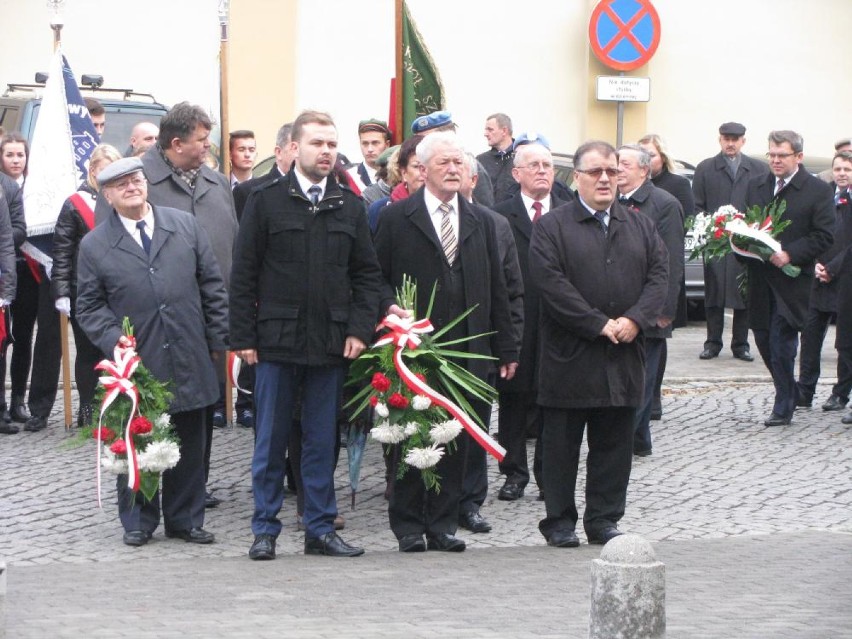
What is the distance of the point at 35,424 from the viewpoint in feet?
39.3

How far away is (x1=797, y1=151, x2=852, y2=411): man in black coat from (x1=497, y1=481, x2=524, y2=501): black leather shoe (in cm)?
398

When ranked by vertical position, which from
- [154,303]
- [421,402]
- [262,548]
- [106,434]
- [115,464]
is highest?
[154,303]

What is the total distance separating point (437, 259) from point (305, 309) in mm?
816

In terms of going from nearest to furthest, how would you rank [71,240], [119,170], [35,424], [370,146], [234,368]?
[119,170]
[71,240]
[234,368]
[35,424]
[370,146]

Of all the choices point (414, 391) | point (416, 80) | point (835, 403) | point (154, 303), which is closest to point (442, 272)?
point (414, 391)

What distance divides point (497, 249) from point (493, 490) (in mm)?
1978

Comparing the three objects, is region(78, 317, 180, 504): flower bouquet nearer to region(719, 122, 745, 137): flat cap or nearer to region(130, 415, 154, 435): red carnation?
region(130, 415, 154, 435): red carnation

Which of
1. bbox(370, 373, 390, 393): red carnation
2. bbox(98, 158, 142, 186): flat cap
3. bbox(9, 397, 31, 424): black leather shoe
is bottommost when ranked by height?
bbox(9, 397, 31, 424): black leather shoe

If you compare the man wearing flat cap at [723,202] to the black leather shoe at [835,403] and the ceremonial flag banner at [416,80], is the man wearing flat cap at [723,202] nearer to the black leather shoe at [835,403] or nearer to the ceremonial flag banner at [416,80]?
the black leather shoe at [835,403]

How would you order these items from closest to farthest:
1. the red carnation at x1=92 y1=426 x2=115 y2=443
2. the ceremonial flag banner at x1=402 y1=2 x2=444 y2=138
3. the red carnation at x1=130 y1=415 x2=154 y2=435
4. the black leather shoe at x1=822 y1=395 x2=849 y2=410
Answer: the red carnation at x1=130 y1=415 x2=154 y2=435, the red carnation at x1=92 y1=426 x2=115 y2=443, the ceremonial flag banner at x1=402 y1=2 x2=444 y2=138, the black leather shoe at x1=822 y1=395 x2=849 y2=410

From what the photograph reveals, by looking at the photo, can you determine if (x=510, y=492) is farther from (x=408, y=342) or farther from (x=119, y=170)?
(x=119, y=170)

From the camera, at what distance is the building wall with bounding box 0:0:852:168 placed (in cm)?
2330

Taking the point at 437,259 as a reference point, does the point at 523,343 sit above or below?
below

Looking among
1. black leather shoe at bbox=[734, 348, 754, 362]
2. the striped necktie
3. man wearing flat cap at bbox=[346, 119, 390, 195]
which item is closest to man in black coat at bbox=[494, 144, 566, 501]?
the striped necktie
